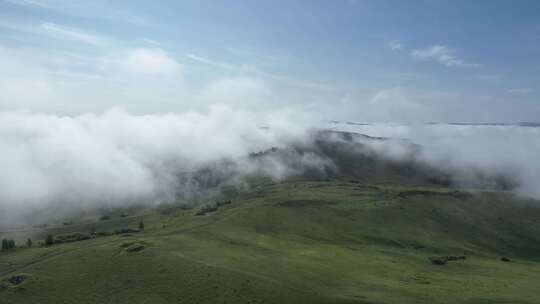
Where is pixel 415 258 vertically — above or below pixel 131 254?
below

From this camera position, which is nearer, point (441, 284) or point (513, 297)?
point (513, 297)

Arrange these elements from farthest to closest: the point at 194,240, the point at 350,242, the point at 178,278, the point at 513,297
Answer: the point at 350,242, the point at 194,240, the point at 178,278, the point at 513,297

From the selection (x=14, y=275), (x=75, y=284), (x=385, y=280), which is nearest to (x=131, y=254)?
(x=75, y=284)

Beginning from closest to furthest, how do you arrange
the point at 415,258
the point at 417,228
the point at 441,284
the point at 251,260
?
the point at 441,284 < the point at 251,260 < the point at 415,258 < the point at 417,228

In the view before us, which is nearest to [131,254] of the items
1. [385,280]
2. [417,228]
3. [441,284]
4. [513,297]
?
[385,280]

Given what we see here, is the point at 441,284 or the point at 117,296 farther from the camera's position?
the point at 441,284

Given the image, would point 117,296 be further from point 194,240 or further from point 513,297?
point 513,297

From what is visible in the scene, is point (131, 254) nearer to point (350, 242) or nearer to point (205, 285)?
point (205, 285)

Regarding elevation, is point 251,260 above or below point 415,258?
above

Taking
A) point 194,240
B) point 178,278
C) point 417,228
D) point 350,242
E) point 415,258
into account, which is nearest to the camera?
point 178,278
